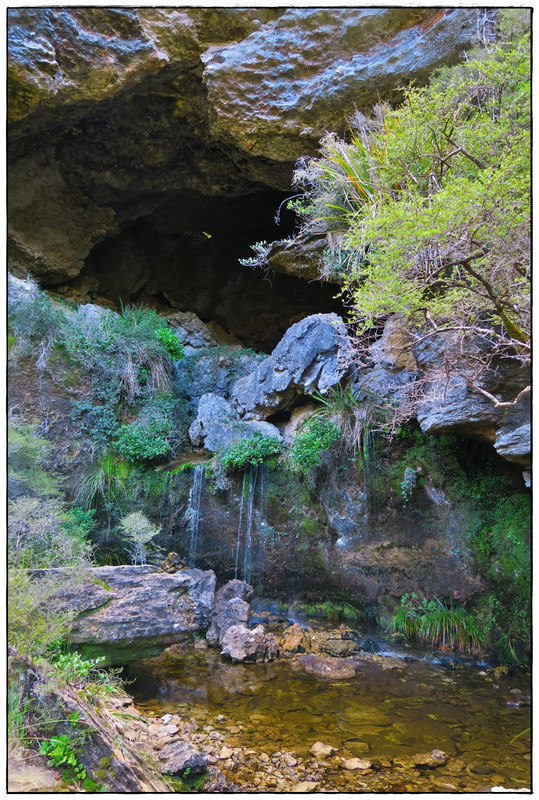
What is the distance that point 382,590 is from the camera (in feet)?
16.1

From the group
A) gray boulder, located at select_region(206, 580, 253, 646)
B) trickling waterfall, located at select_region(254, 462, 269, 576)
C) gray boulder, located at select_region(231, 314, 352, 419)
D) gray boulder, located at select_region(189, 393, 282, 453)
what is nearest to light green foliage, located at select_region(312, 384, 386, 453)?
gray boulder, located at select_region(231, 314, 352, 419)

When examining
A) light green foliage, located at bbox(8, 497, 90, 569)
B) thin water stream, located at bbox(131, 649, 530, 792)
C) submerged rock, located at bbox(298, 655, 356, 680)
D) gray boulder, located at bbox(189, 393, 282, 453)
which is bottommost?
submerged rock, located at bbox(298, 655, 356, 680)

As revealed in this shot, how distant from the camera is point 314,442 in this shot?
523 centimetres

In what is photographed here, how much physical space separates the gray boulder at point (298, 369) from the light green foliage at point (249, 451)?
0.88 metres

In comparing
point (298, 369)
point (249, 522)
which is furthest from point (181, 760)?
point (298, 369)

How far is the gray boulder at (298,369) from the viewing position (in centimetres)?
591

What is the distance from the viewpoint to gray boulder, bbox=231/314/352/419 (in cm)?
591

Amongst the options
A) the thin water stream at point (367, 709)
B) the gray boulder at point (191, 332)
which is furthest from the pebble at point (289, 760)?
the gray boulder at point (191, 332)

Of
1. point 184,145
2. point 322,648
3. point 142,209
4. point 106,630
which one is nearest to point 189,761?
point 106,630

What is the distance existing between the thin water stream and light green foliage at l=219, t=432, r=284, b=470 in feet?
6.98

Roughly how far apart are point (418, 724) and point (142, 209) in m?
8.68

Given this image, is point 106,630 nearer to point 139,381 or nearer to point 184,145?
point 139,381

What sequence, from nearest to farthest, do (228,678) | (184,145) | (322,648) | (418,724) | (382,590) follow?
(418,724)
(228,678)
(322,648)
(382,590)
(184,145)

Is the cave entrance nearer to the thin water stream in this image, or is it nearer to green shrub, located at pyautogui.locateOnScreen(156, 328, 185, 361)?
green shrub, located at pyautogui.locateOnScreen(156, 328, 185, 361)
